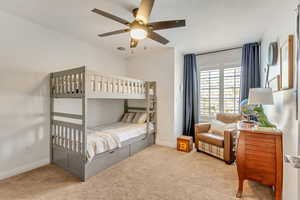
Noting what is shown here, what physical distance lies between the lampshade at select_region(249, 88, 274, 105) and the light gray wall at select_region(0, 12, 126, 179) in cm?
346

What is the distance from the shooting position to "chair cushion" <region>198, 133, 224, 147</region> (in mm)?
3145

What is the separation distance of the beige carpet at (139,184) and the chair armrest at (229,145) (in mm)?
149

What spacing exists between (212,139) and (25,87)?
370cm

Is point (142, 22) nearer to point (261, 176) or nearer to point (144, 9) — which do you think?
point (144, 9)

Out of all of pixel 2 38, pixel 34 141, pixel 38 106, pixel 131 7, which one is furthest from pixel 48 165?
pixel 131 7

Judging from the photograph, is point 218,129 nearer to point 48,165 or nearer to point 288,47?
point 288,47

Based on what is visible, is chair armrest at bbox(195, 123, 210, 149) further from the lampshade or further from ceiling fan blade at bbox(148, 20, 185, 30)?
ceiling fan blade at bbox(148, 20, 185, 30)

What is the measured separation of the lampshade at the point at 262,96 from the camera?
2003 mm

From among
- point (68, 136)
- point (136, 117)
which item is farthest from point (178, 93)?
point (68, 136)

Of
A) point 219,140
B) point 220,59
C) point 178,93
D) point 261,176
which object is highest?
point 220,59

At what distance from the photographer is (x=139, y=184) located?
232 cm

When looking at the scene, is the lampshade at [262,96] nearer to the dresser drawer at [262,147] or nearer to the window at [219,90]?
the dresser drawer at [262,147]

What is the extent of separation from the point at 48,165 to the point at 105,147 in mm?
1204

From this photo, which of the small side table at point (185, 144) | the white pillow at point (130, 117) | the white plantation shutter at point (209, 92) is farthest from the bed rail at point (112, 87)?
the white plantation shutter at point (209, 92)
